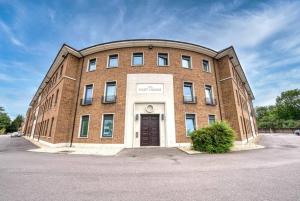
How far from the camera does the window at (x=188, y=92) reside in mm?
14375

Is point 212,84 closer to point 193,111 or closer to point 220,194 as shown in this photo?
point 193,111

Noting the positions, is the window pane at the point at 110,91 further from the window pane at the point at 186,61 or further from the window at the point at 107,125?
the window pane at the point at 186,61

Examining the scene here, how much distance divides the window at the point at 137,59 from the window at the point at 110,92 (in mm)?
2778

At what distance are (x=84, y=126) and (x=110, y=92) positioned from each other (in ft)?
12.6

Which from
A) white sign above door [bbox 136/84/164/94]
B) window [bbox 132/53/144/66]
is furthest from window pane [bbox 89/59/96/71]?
white sign above door [bbox 136/84/164/94]

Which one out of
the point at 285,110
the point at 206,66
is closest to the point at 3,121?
the point at 206,66

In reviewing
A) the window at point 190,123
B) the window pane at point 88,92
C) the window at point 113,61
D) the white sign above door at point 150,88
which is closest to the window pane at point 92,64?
the window at point 113,61

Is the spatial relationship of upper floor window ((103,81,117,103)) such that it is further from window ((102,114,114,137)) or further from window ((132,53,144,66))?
window ((132,53,144,66))

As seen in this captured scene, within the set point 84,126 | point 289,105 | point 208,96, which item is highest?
point 289,105

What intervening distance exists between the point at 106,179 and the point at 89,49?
1414 cm

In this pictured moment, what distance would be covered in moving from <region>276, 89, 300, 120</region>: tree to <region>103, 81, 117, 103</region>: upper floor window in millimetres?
73652

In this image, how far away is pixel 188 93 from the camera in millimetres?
14742

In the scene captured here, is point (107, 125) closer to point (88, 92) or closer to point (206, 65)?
point (88, 92)

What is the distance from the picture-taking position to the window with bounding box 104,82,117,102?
1410 centimetres
